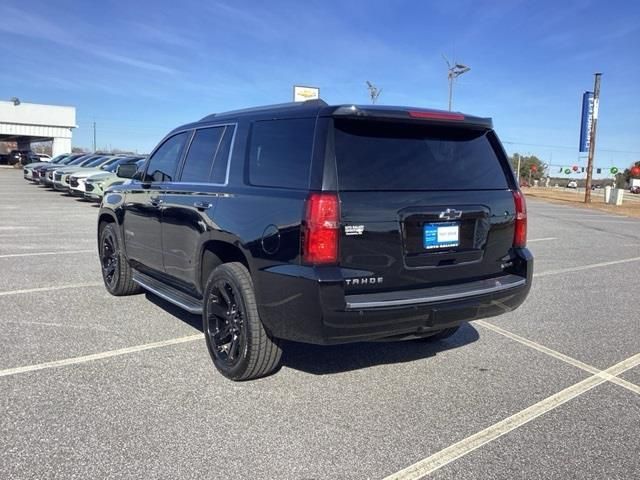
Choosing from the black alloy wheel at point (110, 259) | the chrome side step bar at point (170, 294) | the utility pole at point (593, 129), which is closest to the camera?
the chrome side step bar at point (170, 294)

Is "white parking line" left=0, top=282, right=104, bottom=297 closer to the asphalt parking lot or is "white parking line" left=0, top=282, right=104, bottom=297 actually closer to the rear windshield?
the asphalt parking lot

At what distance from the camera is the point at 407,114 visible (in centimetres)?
370

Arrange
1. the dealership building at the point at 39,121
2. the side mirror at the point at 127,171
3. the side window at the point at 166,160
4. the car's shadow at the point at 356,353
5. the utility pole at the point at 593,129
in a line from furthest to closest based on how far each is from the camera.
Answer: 1. the dealership building at the point at 39,121
2. the utility pole at the point at 593,129
3. the side mirror at the point at 127,171
4. the side window at the point at 166,160
5. the car's shadow at the point at 356,353

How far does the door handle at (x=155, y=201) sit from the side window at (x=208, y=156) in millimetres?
301

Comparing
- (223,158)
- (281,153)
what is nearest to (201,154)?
(223,158)

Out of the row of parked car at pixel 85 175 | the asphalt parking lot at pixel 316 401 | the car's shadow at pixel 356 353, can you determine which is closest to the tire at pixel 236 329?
the asphalt parking lot at pixel 316 401

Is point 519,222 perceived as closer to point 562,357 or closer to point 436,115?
point 436,115

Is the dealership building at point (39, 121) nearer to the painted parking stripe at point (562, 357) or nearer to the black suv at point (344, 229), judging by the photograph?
the black suv at point (344, 229)

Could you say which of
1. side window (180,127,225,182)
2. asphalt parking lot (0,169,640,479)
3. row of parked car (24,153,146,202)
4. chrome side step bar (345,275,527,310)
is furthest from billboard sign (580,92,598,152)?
side window (180,127,225,182)

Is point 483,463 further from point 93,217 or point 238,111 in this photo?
point 93,217

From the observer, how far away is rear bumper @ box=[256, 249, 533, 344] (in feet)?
10.9

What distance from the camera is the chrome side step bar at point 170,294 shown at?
15.1 ft

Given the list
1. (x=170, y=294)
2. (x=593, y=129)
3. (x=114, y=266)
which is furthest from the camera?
(x=593, y=129)

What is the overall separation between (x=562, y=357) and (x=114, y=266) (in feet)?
15.3
